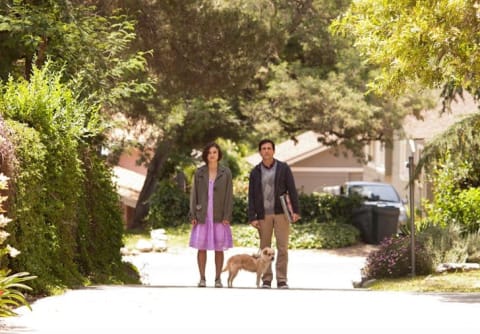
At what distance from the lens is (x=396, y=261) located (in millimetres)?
19391

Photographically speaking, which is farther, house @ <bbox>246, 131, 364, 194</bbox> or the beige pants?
house @ <bbox>246, 131, 364, 194</bbox>

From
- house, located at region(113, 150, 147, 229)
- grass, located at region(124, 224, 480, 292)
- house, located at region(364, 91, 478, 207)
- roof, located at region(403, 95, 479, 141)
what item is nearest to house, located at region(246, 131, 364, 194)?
house, located at region(364, 91, 478, 207)

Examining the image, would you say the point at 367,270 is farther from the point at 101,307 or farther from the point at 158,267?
the point at 158,267

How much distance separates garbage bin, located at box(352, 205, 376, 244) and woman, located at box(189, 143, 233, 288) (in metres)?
21.1

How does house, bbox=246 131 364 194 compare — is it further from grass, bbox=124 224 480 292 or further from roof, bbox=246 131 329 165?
Result: grass, bbox=124 224 480 292

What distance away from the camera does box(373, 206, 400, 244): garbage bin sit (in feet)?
123

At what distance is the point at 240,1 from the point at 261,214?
9.95m

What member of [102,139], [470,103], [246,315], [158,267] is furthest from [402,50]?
[470,103]

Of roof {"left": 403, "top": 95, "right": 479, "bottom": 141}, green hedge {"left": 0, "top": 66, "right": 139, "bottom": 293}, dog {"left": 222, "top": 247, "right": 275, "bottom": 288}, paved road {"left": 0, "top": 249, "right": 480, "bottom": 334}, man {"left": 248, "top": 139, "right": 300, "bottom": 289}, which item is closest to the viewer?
paved road {"left": 0, "top": 249, "right": 480, "bottom": 334}

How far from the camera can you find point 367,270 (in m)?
20.3

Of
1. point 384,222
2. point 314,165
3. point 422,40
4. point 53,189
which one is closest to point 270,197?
point 422,40

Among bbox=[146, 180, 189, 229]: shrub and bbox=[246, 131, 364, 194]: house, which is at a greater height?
bbox=[246, 131, 364, 194]: house

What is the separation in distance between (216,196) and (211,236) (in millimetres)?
563

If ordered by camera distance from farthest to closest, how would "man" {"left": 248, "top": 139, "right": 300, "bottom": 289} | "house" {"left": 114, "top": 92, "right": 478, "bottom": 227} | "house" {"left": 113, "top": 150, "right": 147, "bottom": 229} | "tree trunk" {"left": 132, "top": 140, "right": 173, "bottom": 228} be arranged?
"house" {"left": 114, "top": 92, "right": 478, "bottom": 227}
"house" {"left": 113, "top": 150, "right": 147, "bottom": 229}
"tree trunk" {"left": 132, "top": 140, "right": 173, "bottom": 228}
"man" {"left": 248, "top": 139, "right": 300, "bottom": 289}
